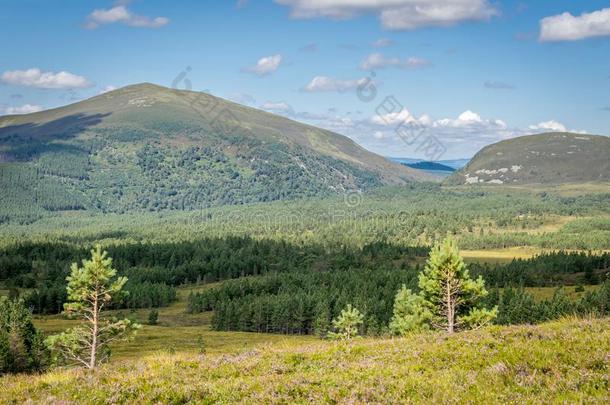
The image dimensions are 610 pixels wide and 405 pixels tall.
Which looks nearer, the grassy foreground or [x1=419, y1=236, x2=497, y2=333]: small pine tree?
the grassy foreground

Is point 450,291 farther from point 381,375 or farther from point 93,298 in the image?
point 381,375

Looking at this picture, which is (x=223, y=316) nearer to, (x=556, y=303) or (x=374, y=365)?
(x=556, y=303)

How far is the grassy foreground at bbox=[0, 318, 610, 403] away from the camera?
14492 mm

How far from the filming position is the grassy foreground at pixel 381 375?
1449 centimetres

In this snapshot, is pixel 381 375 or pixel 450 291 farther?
pixel 450 291

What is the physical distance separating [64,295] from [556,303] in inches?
6283

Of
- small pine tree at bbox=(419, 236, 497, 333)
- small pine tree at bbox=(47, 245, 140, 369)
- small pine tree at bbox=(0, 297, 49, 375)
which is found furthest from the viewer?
small pine tree at bbox=(0, 297, 49, 375)

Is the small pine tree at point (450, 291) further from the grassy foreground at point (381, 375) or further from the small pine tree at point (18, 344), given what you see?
the small pine tree at point (18, 344)

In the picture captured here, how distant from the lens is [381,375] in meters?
17.3

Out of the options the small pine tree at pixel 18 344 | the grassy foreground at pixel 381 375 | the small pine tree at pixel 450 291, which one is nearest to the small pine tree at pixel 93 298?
the small pine tree at pixel 18 344

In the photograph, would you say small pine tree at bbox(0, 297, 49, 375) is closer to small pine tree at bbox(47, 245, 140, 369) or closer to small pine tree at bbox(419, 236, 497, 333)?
small pine tree at bbox(47, 245, 140, 369)

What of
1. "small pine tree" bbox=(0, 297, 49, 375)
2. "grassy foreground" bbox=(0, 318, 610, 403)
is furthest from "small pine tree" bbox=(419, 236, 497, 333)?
"small pine tree" bbox=(0, 297, 49, 375)

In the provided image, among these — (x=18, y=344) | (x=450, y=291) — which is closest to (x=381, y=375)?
(x=450, y=291)

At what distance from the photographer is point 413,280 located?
16762 centimetres
